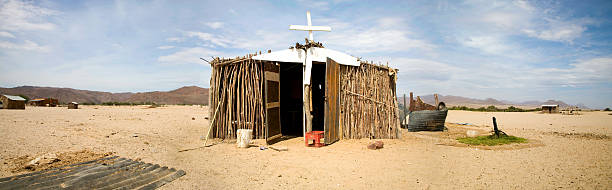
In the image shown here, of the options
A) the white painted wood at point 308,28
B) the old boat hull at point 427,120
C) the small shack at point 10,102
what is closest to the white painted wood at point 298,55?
the white painted wood at point 308,28

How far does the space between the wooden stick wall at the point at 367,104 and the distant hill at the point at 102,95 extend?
45334mm

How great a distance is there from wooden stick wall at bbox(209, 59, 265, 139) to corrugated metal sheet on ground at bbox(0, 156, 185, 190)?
337cm

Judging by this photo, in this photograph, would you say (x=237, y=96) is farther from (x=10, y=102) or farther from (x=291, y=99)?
(x=10, y=102)

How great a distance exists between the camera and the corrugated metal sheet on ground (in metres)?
3.71

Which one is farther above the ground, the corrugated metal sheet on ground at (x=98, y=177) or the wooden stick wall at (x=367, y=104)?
the wooden stick wall at (x=367, y=104)

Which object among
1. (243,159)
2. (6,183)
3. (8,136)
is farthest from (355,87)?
(8,136)

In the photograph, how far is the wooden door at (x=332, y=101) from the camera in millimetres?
7551

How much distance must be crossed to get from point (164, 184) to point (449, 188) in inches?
157

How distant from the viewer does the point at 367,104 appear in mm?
8492

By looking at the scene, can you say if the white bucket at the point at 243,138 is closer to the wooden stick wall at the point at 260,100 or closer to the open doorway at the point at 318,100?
the wooden stick wall at the point at 260,100

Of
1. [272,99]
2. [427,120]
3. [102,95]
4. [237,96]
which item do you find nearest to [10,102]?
[237,96]

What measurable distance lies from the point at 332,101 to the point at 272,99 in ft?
5.56

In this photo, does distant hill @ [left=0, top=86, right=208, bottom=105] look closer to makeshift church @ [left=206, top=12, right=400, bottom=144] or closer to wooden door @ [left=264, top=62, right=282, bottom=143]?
makeshift church @ [left=206, top=12, right=400, bottom=144]

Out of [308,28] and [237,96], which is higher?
[308,28]
